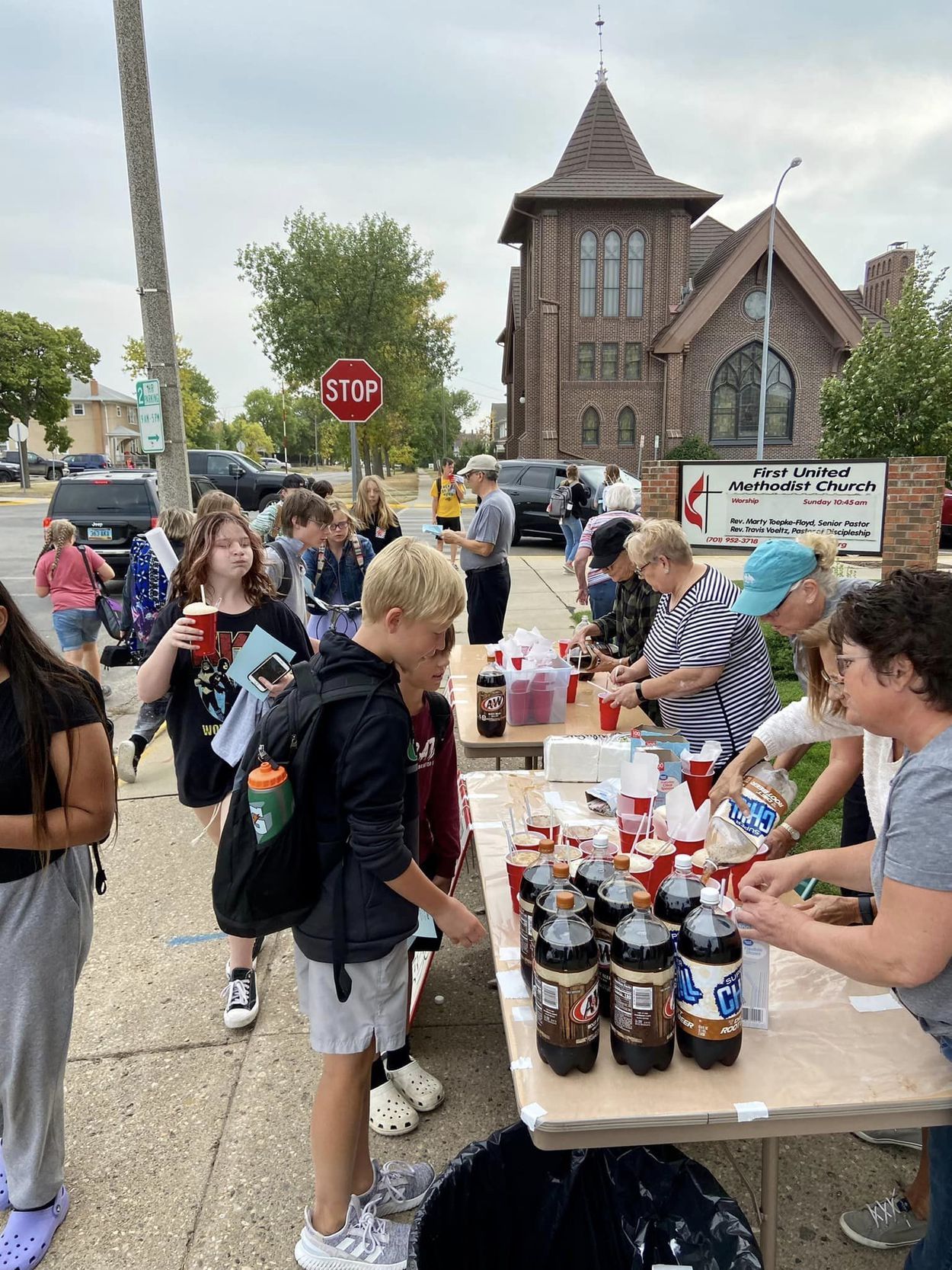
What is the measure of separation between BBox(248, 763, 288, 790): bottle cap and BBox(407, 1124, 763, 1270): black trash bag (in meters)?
0.98

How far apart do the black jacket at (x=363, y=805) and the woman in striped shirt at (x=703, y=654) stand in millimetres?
1683

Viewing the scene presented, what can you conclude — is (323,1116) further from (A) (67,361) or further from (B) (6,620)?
(A) (67,361)

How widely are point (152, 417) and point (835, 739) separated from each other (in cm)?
622

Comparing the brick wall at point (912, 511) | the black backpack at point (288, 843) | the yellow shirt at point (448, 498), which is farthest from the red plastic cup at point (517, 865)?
the yellow shirt at point (448, 498)

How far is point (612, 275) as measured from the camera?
31922 millimetres

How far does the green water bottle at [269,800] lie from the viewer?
167cm

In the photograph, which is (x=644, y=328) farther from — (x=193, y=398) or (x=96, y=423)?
(x=96, y=423)

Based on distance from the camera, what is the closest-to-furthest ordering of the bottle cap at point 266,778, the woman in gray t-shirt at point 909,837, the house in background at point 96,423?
the woman in gray t-shirt at point 909,837, the bottle cap at point 266,778, the house in background at point 96,423

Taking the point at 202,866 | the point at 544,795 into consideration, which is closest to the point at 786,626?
the point at 544,795

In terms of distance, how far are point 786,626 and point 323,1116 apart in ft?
6.58

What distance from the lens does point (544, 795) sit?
294cm

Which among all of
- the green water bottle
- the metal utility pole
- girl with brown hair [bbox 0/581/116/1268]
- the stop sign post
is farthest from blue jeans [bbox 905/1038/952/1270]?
the stop sign post

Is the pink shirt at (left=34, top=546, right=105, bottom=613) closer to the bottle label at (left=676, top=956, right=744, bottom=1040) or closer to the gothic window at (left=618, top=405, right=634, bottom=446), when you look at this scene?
the bottle label at (left=676, top=956, right=744, bottom=1040)

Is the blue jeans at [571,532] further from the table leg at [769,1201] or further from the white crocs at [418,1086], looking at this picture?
the table leg at [769,1201]
